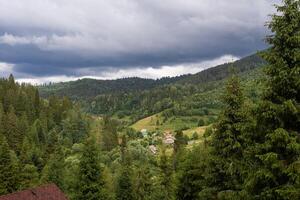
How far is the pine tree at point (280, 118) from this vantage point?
17.1m

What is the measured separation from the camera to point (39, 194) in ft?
153

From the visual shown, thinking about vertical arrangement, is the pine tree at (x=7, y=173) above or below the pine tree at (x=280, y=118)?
A: below

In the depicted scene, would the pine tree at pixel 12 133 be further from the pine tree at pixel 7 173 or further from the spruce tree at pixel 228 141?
the spruce tree at pixel 228 141

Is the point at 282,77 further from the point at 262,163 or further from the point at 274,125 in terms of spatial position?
the point at 262,163

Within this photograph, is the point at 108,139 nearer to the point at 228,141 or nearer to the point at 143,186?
the point at 143,186

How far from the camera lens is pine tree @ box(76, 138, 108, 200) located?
4850cm

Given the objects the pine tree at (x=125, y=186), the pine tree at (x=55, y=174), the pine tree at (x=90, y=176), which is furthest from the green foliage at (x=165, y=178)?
the pine tree at (x=55, y=174)

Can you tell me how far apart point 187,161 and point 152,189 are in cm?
2699

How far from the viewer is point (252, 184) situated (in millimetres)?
18125

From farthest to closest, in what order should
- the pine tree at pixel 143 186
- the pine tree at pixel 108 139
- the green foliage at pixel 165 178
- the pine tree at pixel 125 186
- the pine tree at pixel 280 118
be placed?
1. the pine tree at pixel 108 139
2. the pine tree at pixel 143 186
3. the pine tree at pixel 125 186
4. the green foliage at pixel 165 178
5. the pine tree at pixel 280 118

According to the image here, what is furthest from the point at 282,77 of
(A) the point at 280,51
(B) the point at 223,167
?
(B) the point at 223,167

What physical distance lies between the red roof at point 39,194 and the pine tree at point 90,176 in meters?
2.69

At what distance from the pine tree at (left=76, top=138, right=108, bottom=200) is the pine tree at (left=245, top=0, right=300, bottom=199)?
3240 cm

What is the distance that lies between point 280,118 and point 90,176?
34188 millimetres
